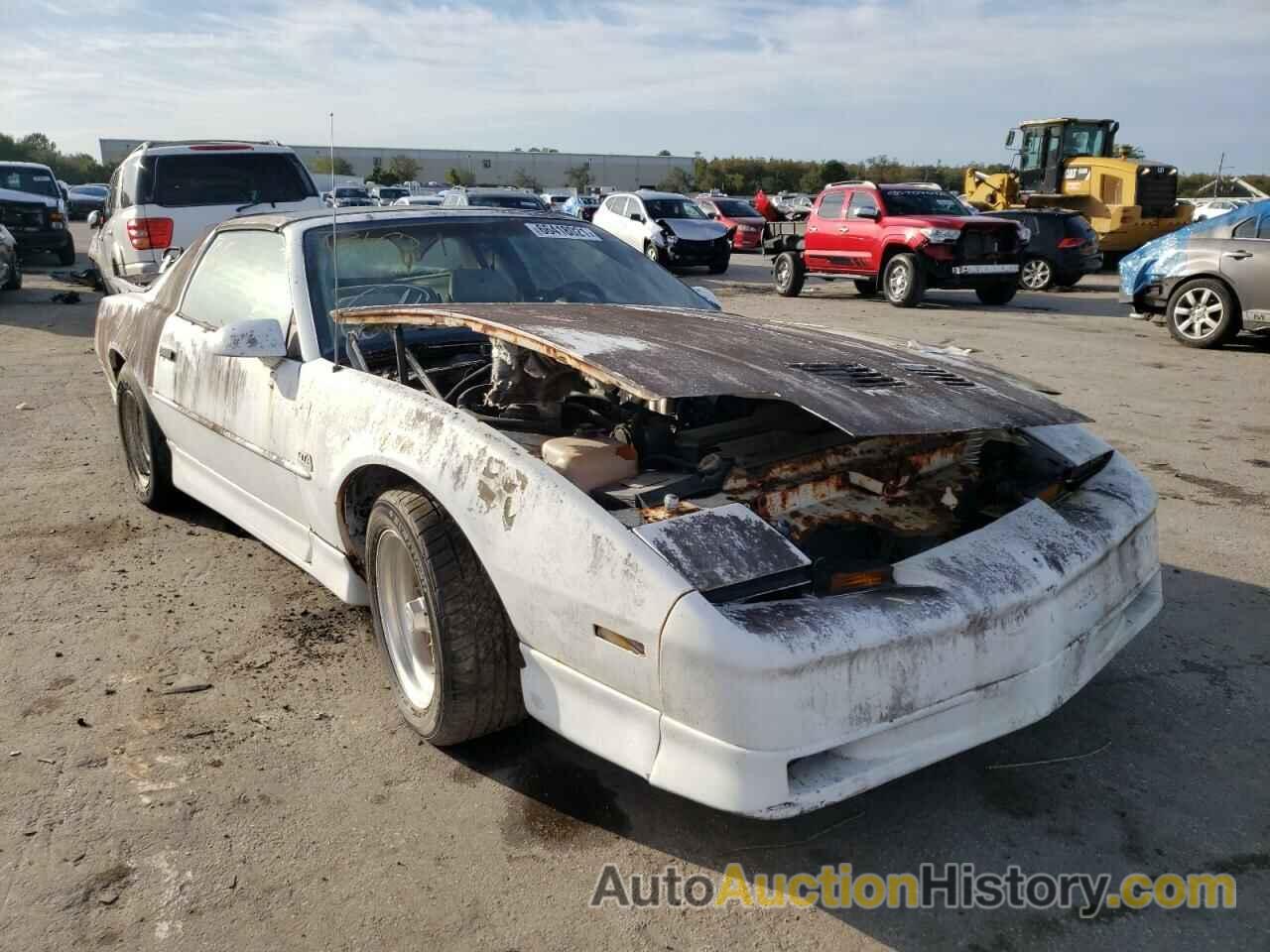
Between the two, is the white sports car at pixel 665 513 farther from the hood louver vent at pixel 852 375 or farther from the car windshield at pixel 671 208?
the car windshield at pixel 671 208

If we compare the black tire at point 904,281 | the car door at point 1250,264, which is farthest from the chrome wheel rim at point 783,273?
the car door at point 1250,264

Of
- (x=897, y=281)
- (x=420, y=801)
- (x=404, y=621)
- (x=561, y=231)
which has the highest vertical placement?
(x=561, y=231)

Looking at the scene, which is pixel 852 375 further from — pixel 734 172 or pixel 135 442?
pixel 734 172

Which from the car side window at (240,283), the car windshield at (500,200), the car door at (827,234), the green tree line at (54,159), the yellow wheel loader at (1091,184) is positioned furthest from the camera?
the green tree line at (54,159)

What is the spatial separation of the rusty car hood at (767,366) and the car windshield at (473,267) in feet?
1.61

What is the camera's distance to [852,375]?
113 inches

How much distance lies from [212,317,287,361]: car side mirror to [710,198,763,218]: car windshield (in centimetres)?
2305

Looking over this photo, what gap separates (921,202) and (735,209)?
37.5 feet

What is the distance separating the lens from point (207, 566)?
14.1ft

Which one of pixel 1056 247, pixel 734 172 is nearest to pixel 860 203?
pixel 1056 247

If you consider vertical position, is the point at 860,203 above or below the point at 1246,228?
above

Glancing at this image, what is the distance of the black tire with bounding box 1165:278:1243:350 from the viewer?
10.0 m

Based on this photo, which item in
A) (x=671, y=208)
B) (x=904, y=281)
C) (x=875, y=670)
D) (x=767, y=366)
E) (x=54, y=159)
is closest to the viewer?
(x=875, y=670)

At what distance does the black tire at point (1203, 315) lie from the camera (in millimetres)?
10016
